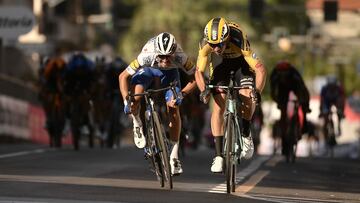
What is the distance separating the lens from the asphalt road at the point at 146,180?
13820 mm

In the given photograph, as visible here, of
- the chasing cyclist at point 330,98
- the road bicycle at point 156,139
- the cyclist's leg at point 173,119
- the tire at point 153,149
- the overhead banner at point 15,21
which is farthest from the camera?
the overhead banner at point 15,21

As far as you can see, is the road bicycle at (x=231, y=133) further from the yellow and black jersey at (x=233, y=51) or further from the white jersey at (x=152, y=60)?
the white jersey at (x=152, y=60)

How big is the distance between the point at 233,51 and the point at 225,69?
21 cm

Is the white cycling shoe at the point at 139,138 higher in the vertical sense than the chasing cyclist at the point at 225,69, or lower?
lower

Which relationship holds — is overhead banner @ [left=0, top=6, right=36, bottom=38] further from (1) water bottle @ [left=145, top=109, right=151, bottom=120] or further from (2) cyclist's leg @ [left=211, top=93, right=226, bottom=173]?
(2) cyclist's leg @ [left=211, top=93, right=226, bottom=173]

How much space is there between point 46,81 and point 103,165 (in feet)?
23.2

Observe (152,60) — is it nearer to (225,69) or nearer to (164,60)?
(164,60)

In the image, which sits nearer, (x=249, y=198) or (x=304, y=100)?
(x=249, y=198)

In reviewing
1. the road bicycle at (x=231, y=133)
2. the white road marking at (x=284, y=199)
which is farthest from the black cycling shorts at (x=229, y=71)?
the white road marking at (x=284, y=199)

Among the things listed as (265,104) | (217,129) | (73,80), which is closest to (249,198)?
(217,129)

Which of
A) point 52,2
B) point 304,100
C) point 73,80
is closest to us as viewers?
point 304,100

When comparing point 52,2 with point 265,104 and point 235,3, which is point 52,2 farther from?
point 265,104

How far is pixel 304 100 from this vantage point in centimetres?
2367

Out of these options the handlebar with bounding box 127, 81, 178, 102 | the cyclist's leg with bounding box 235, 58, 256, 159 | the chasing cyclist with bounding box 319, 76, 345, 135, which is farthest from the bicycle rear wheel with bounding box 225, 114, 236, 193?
the chasing cyclist with bounding box 319, 76, 345, 135
